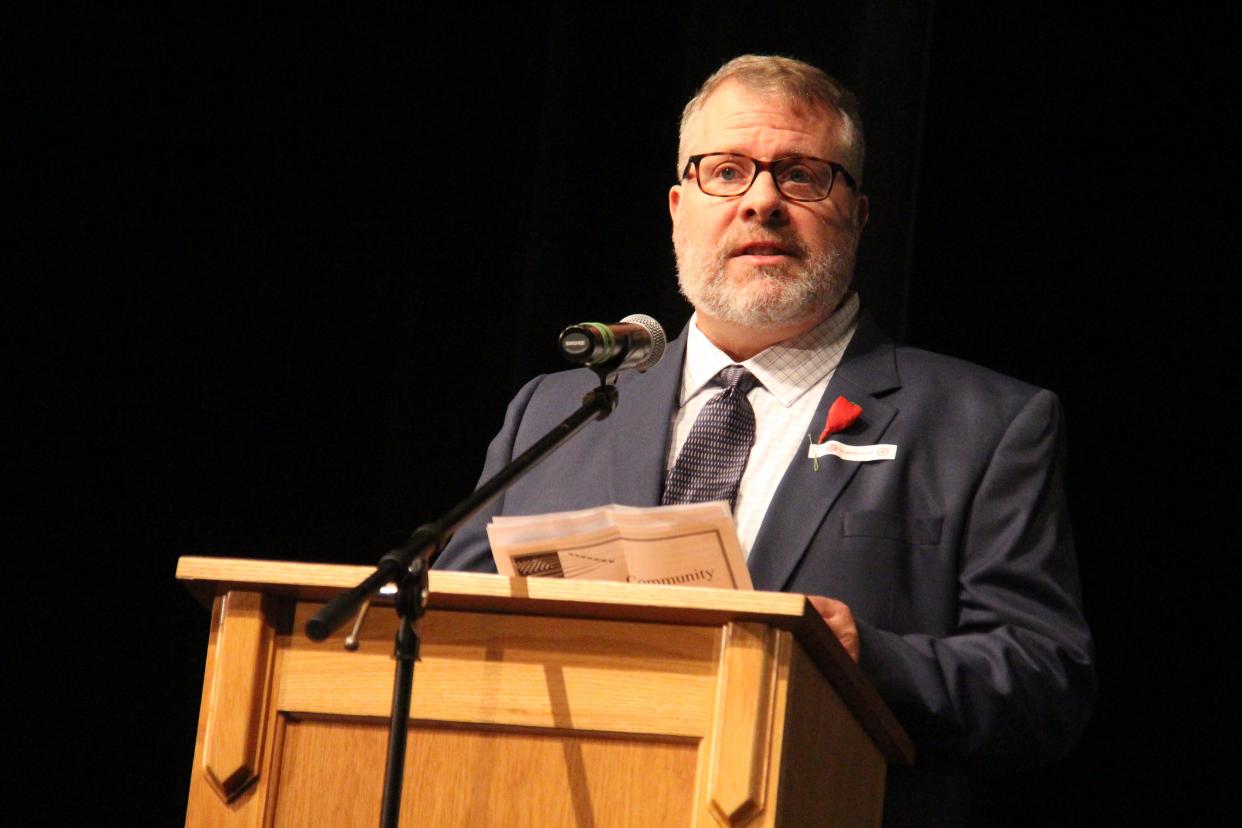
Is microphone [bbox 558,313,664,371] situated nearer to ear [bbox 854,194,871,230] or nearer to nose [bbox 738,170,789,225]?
nose [bbox 738,170,789,225]

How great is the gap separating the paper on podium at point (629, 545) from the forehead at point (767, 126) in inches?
48.2

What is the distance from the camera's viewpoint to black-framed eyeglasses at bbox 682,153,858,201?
2.74 metres

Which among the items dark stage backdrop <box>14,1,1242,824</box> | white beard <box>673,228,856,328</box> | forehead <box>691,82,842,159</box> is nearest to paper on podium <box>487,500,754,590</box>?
white beard <box>673,228,856,328</box>

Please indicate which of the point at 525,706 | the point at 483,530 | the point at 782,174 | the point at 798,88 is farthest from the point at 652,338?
the point at 798,88

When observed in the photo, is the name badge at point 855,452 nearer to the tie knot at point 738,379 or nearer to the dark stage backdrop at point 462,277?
the tie knot at point 738,379

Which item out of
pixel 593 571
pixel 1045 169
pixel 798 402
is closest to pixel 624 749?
pixel 593 571

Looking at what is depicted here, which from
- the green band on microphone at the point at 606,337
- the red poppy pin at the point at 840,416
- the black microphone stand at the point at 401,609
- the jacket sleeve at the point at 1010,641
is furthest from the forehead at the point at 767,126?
the black microphone stand at the point at 401,609

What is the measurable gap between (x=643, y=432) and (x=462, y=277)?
3.45ft

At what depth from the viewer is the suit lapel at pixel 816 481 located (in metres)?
2.30

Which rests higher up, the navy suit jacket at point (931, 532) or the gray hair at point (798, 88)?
the gray hair at point (798, 88)

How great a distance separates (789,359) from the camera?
2.69 m

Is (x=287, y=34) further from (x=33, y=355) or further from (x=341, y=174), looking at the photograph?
(x=33, y=355)

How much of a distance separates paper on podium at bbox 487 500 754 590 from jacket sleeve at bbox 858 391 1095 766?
251mm

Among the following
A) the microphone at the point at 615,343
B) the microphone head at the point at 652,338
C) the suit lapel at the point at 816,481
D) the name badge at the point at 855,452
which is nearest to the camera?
the microphone at the point at 615,343
